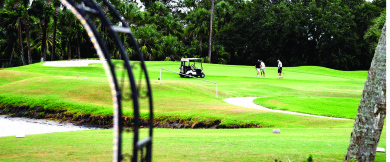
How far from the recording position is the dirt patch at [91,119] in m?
16.1

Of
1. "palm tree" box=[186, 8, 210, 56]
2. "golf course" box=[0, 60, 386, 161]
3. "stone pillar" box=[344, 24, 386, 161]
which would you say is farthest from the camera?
"palm tree" box=[186, 8, 210, 56]

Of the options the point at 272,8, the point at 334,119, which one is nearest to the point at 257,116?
the point at 334,119

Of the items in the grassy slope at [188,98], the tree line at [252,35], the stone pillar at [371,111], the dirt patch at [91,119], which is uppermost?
the tree line at [252,35]

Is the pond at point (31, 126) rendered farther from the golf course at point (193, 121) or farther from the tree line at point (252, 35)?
the tree line at point (252, 35)

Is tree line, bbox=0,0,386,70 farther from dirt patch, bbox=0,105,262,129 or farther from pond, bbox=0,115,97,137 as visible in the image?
pond, bbox=0,115,97,137

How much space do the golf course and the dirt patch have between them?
4 cm

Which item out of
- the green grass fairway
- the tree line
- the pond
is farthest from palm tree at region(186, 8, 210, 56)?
the green grass fairway

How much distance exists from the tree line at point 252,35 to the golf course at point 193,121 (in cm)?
2167

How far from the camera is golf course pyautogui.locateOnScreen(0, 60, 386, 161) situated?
332 inches

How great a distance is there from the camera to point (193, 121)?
53.5 feet

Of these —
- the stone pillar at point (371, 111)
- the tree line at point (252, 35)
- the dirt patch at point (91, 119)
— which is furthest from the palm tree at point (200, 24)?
the stone pillar at point (371, 111)

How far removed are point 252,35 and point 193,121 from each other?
5140 centimetres

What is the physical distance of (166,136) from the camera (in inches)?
446

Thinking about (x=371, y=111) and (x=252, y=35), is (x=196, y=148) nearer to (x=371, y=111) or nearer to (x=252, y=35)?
(x=371, y=111)
